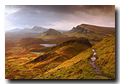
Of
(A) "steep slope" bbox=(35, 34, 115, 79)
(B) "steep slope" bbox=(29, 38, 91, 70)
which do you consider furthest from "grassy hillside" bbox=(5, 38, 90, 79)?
(A) "steep slope" bbox=(35, 34, 115, 79)

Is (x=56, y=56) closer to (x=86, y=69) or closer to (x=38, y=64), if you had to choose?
(x=38, y=64)

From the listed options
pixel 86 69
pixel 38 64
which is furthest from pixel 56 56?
pixel 86 69

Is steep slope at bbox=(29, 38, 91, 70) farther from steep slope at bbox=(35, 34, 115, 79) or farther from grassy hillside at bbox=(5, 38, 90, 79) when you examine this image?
steep slope at bbox=(35, 34, 115, 79)

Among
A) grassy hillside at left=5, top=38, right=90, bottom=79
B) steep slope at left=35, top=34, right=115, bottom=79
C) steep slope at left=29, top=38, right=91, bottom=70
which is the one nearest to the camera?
steep slope at left=35, top=34, right=115, bottom=79

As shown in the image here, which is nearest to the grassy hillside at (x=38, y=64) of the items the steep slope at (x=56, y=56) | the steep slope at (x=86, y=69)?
the steep slope at (x=56, y=56)

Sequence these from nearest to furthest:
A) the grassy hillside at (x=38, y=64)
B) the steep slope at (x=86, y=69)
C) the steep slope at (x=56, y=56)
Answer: the steep slope at (x=86, y=69) → the grassy hillside at (x=38, y=64) → the steep slope at (x=56, y=56)

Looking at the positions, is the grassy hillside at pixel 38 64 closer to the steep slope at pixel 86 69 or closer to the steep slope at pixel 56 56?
the steep slope at pixel 56 56

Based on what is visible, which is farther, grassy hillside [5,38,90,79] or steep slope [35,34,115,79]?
grassy hillside [5,38,90,79]

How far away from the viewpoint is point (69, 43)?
8894 centimetres
